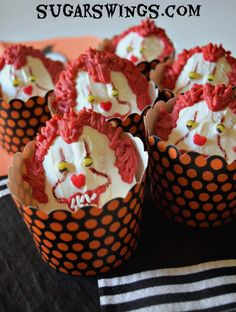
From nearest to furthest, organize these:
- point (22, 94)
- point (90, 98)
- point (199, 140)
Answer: point (199, 140) → point (90, 98) → point (22, 94)

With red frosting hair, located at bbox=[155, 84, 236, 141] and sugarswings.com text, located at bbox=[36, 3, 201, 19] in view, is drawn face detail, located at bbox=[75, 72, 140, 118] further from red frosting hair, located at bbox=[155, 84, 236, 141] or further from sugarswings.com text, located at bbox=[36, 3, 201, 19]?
sugarswings.com text, located at bbox=[36, 3, 201, 19]

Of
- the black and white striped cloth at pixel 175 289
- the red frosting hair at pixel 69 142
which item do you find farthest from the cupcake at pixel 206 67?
the black and white striped cloth at pixel 175 289

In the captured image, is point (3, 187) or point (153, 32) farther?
point (153, 32)

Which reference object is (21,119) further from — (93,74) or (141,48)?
(141,48)

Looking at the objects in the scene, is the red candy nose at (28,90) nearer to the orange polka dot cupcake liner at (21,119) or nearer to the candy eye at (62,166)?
the orange polka dot cupcake liner at (21,119)

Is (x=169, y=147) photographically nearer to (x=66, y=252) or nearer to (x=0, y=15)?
(x=66, y=252)

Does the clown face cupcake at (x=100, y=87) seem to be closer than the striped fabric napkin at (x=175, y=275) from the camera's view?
No

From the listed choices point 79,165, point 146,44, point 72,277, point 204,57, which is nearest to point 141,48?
point 146,44
